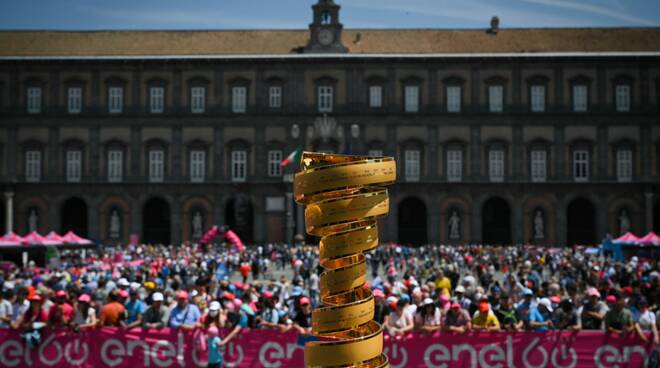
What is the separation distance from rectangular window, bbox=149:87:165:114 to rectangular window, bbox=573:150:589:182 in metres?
23.8

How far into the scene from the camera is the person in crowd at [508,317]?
13.2 m

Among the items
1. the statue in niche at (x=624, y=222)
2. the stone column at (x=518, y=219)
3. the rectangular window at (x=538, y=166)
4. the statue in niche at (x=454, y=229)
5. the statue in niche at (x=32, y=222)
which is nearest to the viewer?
the statue in niche at (x=624, y=222)

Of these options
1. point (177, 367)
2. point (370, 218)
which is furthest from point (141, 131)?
point (370, 218)

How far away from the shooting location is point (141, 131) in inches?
2285

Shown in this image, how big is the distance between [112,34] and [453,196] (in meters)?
22.6

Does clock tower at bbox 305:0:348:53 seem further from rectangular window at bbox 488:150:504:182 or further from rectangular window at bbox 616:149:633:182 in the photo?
rectangular window at bbox 616:149:633:182

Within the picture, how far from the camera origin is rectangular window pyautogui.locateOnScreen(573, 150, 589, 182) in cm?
5678

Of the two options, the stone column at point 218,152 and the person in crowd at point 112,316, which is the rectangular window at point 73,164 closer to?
the stone column at point 218,152

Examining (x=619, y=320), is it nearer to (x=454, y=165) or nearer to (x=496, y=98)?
(x=454, y=165)

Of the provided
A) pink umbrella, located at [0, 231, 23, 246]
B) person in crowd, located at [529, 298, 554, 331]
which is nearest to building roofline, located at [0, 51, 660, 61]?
Result: pink umbrella, located at [0, 231, 23, 246]

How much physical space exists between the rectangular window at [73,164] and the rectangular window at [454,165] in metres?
21.2

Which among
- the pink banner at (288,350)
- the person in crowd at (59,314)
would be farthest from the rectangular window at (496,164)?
the person in crowd at (59,314)

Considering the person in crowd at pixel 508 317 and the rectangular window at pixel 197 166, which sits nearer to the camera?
the person in crowd at pixel 508 317

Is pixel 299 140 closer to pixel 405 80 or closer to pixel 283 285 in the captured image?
pixel 405 80
